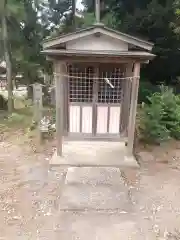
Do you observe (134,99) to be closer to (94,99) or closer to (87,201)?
(94,99)

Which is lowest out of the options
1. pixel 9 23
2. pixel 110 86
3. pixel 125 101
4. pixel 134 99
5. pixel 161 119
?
pixel 161 119

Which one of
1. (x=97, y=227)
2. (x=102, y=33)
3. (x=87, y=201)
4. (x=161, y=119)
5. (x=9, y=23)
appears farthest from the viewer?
(x=9, y=23)

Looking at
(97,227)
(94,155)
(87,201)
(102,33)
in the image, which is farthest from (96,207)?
(102,33)

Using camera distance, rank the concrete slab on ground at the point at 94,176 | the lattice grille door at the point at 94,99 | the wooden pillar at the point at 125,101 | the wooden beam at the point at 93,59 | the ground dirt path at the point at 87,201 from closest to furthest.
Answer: the ground dirt path at the point at 87,201 → the concrete slab on ground at the point at 94,176 → the wooden beam at the point at 93,59 → the wooden pillar at the point at 125,101 → the lattice grille door at the point at 94,99

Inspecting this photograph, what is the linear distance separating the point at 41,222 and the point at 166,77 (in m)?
10.8

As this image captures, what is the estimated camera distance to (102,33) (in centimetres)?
510

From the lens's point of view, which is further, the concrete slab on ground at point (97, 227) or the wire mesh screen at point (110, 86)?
the wire mesh screen at point (110, 86)

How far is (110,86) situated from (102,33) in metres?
1.47

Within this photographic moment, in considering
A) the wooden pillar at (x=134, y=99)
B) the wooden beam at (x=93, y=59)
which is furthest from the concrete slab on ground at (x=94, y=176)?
the wooden beam at (x=93, y=59)

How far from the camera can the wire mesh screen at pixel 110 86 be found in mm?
6191

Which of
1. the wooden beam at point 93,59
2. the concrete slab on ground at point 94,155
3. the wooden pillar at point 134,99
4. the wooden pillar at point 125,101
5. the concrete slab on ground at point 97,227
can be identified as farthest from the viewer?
the wooden pillar at point 125,101

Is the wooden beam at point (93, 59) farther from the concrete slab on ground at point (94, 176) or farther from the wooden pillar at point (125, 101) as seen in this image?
the concrete slab on ground at point (94, 176)

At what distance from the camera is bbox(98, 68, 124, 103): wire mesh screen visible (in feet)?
20.3

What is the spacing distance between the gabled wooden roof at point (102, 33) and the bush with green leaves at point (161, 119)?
2.32m
